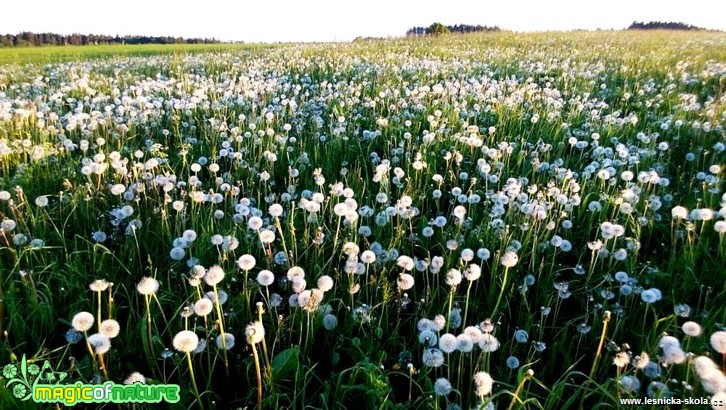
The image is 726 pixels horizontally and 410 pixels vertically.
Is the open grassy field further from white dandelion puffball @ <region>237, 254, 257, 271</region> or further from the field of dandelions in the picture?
white dandelion puffball @ <region>237, 254, 257, 271</region>

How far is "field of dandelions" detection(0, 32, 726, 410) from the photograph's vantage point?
6.42 ft

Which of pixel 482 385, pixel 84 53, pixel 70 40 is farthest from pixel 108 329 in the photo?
pixel 70 40

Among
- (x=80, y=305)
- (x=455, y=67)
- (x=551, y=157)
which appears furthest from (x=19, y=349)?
(x=455, y=67)

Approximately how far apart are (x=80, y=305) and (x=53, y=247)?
23.2 inches

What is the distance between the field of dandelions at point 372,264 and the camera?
77.0 inches

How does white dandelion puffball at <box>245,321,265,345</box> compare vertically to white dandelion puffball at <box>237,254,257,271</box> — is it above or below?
below

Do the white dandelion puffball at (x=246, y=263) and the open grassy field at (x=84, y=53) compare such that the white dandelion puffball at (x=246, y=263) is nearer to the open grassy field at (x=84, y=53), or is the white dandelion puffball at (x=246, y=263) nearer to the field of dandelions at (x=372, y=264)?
the field of dandelions at (x=372, y=264)

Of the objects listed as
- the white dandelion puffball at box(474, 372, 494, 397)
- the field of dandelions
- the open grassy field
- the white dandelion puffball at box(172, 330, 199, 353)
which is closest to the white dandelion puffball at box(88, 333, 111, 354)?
the field of dandelions

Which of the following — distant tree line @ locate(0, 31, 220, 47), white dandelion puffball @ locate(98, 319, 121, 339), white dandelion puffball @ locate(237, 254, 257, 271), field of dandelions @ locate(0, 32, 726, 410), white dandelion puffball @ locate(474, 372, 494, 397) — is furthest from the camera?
distant tree line @ locate(0, 31, 220, 47)

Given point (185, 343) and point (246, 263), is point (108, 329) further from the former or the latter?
point (246, 263)

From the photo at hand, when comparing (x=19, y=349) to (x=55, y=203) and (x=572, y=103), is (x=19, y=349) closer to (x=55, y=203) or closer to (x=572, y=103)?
(x=55, y=203)

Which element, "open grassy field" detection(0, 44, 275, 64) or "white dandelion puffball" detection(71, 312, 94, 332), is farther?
"open grassy field" detection(0, 44, 275, 64)

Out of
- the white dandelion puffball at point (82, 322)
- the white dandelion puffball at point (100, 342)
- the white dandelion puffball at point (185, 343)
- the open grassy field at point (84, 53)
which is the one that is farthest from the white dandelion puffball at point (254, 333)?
the open grassy field at point (84, 53)

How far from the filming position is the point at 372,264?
2.77 m
